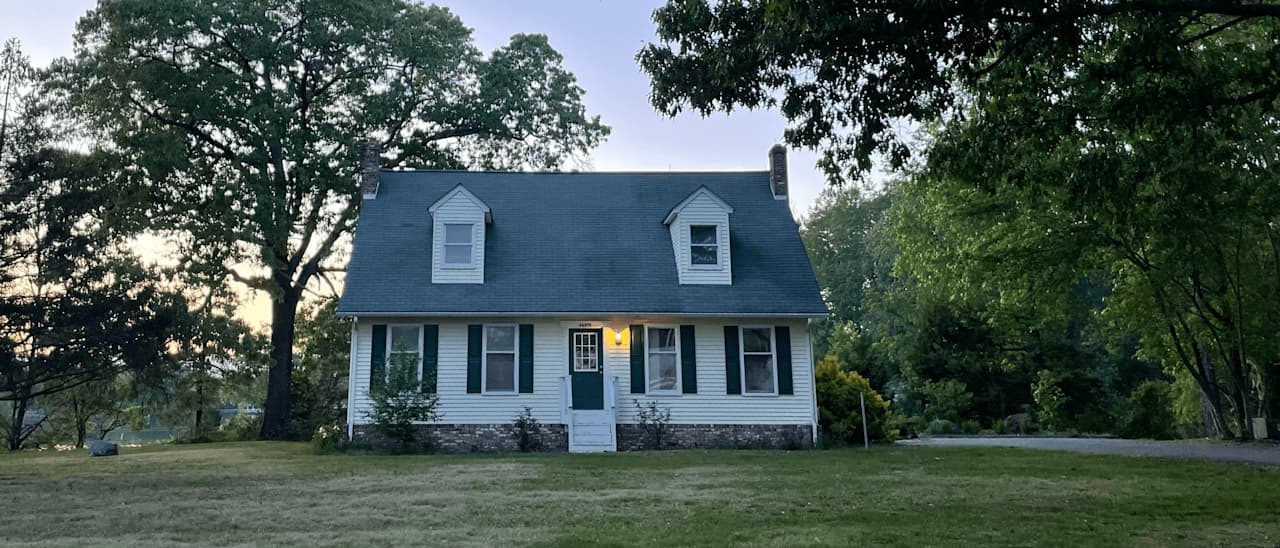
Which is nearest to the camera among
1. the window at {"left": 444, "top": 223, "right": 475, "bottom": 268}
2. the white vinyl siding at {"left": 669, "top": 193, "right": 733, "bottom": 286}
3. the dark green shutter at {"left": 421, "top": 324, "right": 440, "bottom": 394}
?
the dark green shutter at {"left": 421, "top": 324, "right": 440, "bottom": 394}

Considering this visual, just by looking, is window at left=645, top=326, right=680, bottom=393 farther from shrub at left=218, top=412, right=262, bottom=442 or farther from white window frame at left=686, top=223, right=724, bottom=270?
shrub at left=218, top=412, right=262, bottom=442

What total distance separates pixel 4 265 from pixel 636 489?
15386mm

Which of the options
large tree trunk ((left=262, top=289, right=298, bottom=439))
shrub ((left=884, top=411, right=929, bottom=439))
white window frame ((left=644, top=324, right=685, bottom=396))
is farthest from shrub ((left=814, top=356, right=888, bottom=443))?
large tree trunk ((left=262, top=289, right=298, bottom=439))

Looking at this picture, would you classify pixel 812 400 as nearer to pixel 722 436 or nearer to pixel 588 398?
pixel 722 436

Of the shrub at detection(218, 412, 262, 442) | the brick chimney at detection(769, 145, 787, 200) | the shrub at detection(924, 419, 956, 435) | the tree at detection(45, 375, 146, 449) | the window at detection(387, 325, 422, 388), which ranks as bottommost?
the shrub at detection(924, 419, 956, 435)

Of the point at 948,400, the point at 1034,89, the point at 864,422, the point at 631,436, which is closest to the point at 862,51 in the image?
the point at 1034,89

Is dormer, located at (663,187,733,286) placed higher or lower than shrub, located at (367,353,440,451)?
higher

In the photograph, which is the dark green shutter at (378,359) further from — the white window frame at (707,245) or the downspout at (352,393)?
the white window frame at (707,245)

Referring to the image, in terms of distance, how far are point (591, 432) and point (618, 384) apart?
1165mm

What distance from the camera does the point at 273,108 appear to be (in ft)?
80.4

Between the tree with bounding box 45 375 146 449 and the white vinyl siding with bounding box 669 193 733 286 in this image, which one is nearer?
the white vinyl siding with bounding box 669 193 733 286

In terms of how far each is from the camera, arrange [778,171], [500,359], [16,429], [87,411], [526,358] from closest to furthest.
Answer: [526,358]
[500,359]
[778,171]
[16,429]
[87,411]

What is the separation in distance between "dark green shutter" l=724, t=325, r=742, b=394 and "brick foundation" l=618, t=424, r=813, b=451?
786 millimetres

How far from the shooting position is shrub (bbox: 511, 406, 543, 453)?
19031 millimetres
